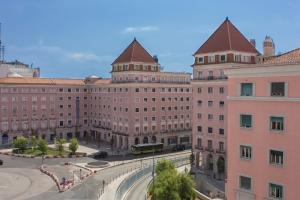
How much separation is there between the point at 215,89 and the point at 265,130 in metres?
35.9

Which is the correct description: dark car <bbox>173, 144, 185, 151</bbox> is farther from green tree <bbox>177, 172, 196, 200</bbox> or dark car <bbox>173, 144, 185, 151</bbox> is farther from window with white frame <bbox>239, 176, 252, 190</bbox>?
window with white frame <bbox>239, 176, 252, 190</bbox>

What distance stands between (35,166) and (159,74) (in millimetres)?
40007

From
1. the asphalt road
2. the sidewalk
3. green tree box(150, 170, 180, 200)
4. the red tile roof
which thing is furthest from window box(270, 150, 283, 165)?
the asphalt road

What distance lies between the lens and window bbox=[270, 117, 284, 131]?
97.7ft

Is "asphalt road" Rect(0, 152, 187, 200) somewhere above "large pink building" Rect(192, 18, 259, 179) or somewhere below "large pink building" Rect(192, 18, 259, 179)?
below

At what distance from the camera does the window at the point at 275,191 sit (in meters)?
30.1

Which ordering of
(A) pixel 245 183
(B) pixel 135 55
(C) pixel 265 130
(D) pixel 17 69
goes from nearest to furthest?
(C) pixel 265 130, (A) pixel 245 183, (B) pixel 135 55, (D) pixel 17 69

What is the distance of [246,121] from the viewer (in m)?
32.4

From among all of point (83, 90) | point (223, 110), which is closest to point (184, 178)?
point (223, 110)

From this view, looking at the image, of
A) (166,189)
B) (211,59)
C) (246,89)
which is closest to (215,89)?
(211,59)

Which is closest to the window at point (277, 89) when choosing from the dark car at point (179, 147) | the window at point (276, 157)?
the window at point (276, 157)

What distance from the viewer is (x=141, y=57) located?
306 feet

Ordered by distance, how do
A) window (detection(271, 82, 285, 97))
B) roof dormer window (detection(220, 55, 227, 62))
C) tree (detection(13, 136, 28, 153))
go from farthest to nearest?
tree (detection(13, 136, 28, 153)) → roof dormer window (detection(220, 55, 227, 62)) → window (detection(271, 82, 285, 97))

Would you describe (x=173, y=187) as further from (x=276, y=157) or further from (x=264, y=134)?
(x=276, y=157)
